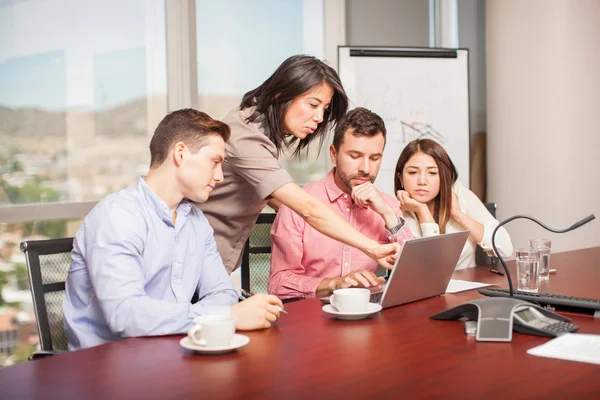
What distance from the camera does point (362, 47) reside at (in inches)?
167

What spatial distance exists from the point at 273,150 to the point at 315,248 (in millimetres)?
417

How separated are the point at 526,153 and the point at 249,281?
7.92 ft

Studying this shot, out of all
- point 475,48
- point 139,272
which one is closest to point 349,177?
point 139,272

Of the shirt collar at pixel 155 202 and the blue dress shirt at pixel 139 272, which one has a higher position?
the shirt collar at pixel 155 202

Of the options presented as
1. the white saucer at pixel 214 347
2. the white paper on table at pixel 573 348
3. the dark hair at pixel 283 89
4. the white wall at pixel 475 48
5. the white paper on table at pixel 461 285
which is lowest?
the white paper on table at pixel 461 285

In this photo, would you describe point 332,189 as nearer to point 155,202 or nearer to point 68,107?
point 155,202

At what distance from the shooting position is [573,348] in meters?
1.40

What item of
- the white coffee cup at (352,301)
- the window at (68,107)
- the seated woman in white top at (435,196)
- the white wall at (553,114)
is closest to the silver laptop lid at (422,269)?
the white coffee cup at (352,301)

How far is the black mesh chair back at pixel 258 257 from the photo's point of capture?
2.57m

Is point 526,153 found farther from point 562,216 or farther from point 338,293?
point 338,293

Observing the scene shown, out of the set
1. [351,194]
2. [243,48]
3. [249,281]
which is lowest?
[249,281]

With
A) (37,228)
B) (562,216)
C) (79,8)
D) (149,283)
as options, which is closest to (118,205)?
(149,283)

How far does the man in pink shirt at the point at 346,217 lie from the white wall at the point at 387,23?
210 cm

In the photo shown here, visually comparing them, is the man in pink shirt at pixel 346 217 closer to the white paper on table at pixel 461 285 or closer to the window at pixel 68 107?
the white paper on table at pixel 461 285
